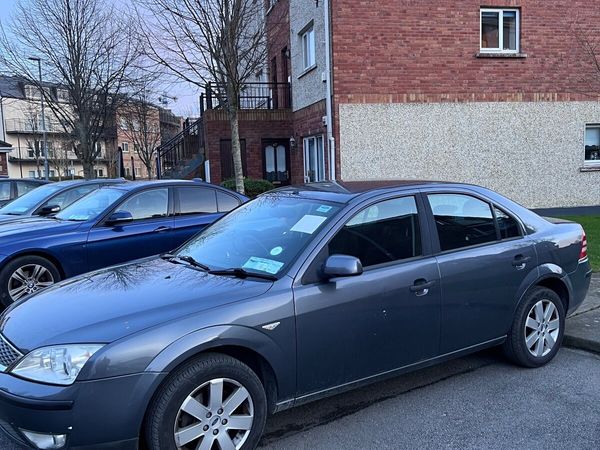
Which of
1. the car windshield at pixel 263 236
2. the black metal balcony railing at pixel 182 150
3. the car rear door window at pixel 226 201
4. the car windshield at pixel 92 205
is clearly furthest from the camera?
the black metal balcony railing at pixel 182 150

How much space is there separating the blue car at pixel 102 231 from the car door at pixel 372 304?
3727mm

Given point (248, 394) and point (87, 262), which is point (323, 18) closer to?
point (87, 262)

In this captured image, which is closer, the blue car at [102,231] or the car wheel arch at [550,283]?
the car wheel arch at [550,283]

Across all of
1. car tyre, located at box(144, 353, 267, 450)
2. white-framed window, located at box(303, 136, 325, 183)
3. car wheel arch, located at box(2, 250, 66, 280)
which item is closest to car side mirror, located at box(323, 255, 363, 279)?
car tyre, located at box(144, 353, 267, 450)

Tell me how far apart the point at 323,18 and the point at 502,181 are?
5900 mm

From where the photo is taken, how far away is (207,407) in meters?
2.88

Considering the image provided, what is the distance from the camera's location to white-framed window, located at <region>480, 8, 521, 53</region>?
43.5ft

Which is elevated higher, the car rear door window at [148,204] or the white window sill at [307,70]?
the white window sill at [307,70]

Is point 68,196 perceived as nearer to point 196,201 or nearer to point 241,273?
point 196,201

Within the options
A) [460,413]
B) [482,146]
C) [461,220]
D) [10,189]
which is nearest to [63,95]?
[10,189]

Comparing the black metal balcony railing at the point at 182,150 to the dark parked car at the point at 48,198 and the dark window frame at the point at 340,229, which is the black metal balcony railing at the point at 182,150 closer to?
Result: the dark parked car at the point at 48,198

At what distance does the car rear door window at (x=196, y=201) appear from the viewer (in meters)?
7.14

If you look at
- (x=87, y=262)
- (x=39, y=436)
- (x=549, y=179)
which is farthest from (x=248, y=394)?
(x=549, y=179)

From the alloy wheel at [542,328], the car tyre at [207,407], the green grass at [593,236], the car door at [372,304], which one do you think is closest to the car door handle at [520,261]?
the alloy wheel at [542,328]
